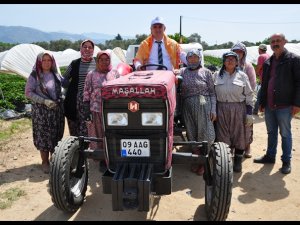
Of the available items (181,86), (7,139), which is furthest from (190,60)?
(7,139)

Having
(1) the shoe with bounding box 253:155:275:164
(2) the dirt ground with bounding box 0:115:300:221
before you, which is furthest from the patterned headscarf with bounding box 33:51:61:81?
(1) the shoe with bounding box 253:155:275:164

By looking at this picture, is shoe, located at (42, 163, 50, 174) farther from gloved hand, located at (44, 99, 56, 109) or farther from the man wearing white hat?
the man wearing white hat

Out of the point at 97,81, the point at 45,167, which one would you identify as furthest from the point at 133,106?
the point at 45,167

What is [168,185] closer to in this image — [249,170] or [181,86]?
[181,86]

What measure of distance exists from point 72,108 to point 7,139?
2607 millimetres

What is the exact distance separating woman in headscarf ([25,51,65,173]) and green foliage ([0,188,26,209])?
0.70m

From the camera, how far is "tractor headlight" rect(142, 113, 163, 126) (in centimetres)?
335

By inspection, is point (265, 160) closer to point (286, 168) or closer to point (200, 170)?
point (286, 168)

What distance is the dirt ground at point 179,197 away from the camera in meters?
3.95

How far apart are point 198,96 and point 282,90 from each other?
119cm

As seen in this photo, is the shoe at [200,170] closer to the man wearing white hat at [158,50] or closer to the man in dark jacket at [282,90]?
the man in dark jacket at [282,90]

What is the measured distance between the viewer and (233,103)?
4906 mm

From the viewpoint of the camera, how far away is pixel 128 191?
322 cm

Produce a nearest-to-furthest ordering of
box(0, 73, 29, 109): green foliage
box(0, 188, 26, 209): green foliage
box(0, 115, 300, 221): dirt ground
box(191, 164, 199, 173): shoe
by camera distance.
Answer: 1. box(0, 115, 300, 221): dirt ground
2. box(0, 188, 26, 209): green foliage
3. box(191, 164, 199, 173): shoe
4. box(0, 73, 29, 109): green foliage
